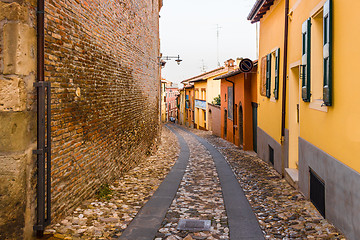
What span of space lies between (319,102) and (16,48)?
193 inches

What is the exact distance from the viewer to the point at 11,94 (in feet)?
13.4

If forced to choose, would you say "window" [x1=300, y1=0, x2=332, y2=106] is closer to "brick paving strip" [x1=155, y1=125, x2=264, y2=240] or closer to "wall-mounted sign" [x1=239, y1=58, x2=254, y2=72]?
"brick paving strip" [x1=155, y1=125, x2=264, y2=240]

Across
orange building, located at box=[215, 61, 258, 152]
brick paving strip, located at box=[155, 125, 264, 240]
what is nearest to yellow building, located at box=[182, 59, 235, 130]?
orange building, located at box=[215, 61, 258, 152]

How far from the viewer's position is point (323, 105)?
562 cm

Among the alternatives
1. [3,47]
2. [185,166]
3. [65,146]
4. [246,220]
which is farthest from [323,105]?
[185,166]

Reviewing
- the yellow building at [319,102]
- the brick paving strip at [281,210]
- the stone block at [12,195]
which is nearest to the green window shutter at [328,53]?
the yellow building at [319,102]

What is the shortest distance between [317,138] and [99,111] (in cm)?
436

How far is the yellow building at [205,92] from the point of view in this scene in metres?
32.7

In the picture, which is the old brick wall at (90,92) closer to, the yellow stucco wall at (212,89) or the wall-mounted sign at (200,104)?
the yellow stucco wall at (212,89)

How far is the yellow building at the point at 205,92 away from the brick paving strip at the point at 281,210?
22.4 metres

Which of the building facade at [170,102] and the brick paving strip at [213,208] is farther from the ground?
the building facade at [170,102]

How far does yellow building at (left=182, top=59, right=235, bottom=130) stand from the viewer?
32656mm

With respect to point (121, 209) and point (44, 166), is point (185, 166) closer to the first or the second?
point (121, 209)

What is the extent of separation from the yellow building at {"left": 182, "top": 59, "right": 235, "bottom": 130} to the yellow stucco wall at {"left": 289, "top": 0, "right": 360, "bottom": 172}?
24.3 meters
